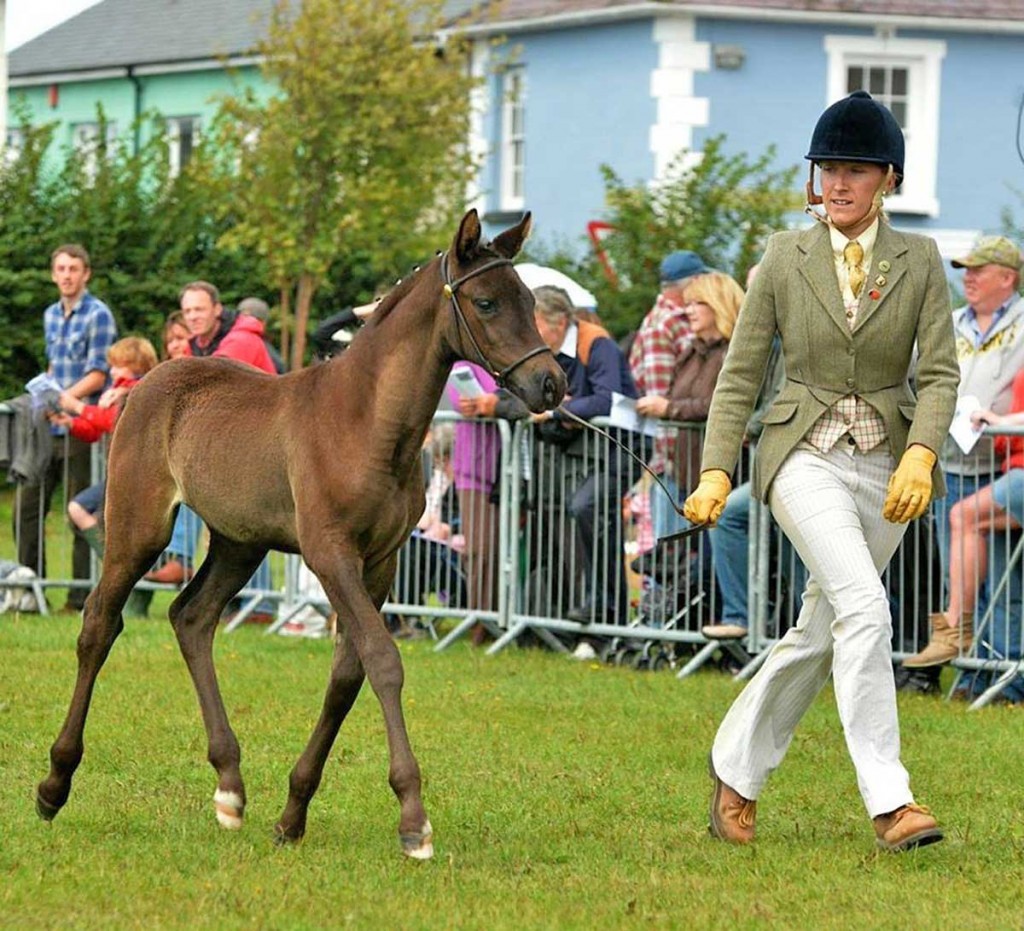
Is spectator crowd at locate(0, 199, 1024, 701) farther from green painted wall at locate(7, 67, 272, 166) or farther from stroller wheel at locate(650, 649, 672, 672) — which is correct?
green painted wall at locate(7, 67, 272, 166)

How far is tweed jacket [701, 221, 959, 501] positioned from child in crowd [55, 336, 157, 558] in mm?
8376

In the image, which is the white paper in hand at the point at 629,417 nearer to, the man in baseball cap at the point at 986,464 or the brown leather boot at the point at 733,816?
the man in baseball cap at the point at 986,464

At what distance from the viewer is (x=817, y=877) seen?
24.2 feet

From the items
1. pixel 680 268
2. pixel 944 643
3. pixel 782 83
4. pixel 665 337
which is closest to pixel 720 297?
pixel 665 337

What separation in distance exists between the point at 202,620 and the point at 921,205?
26165mm

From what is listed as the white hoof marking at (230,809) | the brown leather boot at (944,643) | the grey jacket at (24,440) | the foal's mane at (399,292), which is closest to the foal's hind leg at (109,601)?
the white hoof marking at (230,809)

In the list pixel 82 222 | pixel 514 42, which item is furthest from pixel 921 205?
pixel 82 222

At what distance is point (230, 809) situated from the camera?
8.19m

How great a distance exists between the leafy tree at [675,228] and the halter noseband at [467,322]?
671 inches

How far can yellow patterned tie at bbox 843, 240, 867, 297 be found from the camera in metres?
7.87

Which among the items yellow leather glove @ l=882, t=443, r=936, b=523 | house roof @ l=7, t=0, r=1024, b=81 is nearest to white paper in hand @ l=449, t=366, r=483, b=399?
yellow leather glove @ l=882, t=443, r=936, b=523

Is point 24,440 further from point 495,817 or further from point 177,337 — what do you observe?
point 495,817

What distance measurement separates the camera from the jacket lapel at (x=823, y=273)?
7.84 metres

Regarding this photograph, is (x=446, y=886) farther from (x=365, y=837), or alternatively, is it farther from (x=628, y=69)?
(x=628, y=69)
